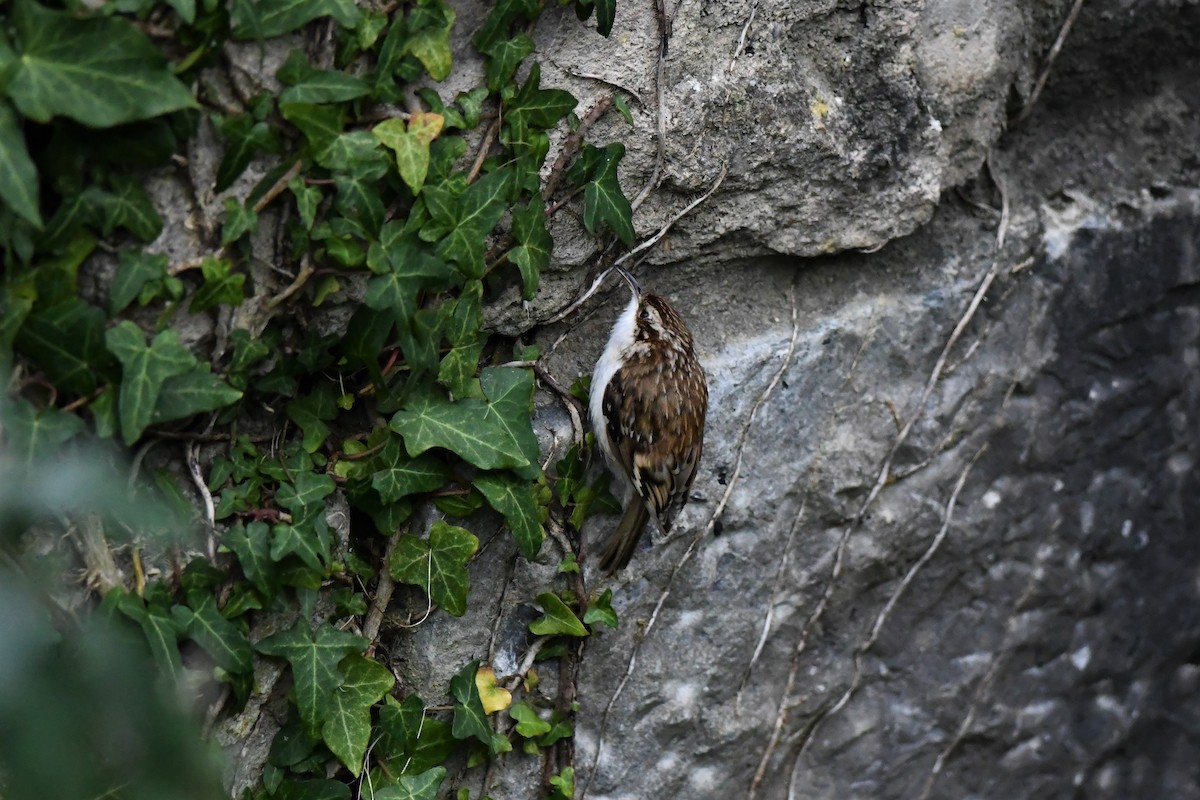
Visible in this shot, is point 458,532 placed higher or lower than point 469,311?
lower

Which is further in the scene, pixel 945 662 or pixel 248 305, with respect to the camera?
pixel 945 662

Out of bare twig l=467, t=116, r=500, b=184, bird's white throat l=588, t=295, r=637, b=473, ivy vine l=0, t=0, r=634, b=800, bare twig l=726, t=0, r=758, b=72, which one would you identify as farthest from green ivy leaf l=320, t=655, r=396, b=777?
bare twig l=726, t=0, r=758, b=72

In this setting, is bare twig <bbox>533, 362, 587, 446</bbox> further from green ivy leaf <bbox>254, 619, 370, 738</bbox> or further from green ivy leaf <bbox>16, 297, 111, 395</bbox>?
green ivy leaf <bbox>16, 297, 111, 395</bbox>

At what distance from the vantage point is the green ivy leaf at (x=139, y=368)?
1896mm

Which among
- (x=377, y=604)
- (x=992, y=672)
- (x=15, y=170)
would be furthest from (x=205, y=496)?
(x=992, y=672)

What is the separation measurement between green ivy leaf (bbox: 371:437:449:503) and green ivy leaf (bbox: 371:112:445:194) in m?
0.53

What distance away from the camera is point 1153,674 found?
3.60m

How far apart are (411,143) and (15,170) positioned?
0.72 m

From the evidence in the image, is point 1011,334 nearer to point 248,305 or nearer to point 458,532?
point 458,532

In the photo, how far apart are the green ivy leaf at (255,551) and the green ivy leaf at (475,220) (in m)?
0.64

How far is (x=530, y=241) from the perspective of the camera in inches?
92.9

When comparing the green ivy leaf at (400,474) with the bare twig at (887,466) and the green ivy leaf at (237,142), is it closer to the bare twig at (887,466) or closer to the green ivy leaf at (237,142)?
the green ivy leaf at (237,142)

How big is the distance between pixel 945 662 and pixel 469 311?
1834mm

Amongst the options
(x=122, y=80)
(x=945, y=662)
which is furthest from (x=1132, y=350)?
(x=122, y=80)
